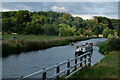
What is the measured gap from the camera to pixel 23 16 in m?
121

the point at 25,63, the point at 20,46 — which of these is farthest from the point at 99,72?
the point at 20,46

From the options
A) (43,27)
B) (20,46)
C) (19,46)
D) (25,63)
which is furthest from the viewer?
(43,27)

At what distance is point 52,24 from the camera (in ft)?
441

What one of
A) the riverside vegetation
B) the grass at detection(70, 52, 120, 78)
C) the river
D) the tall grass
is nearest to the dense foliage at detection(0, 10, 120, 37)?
the riverside vegetation

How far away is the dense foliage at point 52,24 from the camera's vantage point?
101 metres

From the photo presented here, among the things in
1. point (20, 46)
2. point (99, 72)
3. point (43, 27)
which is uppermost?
point (43, 27)

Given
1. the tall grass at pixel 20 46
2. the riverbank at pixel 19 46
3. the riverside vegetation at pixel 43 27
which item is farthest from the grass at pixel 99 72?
the riverside vegetation at pixel 43 27

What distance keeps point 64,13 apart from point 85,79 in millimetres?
153632

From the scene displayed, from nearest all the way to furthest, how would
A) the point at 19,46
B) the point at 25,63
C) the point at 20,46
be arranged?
the point at 25,63 < the point at 19,46 < the point at 20,46

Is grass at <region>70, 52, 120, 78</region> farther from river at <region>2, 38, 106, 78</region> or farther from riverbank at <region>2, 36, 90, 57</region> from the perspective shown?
riverbank at <region>2, 36, 90, 57</region>

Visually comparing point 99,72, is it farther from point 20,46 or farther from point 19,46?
point 20,46

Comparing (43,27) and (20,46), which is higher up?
(43,27)

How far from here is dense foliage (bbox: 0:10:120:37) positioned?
333 ft

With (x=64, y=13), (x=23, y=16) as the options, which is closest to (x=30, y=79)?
(x=23, y=16)
